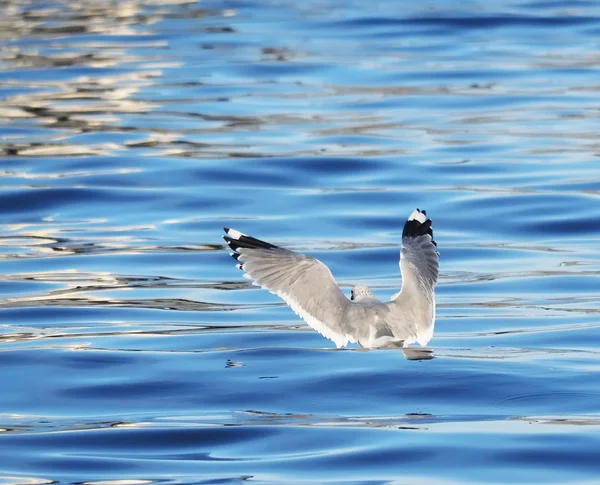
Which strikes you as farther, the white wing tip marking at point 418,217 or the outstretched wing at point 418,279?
the white wing tip marking at point 418,217

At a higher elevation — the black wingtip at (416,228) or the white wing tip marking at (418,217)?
the white wing tip marking at (418,217)

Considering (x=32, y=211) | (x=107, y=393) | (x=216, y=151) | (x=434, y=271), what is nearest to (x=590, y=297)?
(x=434, y=271)

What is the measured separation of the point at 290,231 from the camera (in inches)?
576

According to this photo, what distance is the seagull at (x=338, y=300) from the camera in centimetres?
858

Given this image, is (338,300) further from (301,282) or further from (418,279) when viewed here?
(418,279)

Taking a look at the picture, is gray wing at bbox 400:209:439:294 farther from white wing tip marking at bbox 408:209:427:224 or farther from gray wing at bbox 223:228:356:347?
gray wing at bbox 223:228:356:347

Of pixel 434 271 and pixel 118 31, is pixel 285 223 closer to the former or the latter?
pixel 434 271

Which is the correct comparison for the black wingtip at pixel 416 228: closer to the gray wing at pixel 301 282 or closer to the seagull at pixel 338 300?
the seagull at pixel 338 300

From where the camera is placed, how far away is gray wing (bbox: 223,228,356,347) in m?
8.70

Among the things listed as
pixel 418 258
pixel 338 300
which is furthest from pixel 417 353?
pixel 338 300

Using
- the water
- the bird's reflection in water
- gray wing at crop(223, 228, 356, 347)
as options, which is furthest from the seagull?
the bird's reflection in water

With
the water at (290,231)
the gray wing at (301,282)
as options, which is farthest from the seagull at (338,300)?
the water at (290,231)

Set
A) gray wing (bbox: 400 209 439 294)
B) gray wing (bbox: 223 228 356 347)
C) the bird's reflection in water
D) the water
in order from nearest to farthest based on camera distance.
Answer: the water, gray wing (bbox: 223 228 356 347), gray wing (bbox: 400 209 439 294), the bird's reflection in water

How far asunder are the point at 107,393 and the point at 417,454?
2.42 metres
